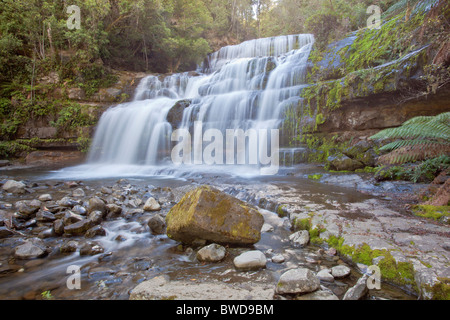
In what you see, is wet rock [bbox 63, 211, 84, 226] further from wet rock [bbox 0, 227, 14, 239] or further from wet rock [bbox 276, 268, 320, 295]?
wet rock [bbox 276, 268, 320, 295]

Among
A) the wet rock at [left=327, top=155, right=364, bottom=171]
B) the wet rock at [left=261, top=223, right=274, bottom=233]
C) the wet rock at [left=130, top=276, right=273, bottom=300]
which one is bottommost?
the wet rock at [left=261, top=223, right=274, bottom=233]

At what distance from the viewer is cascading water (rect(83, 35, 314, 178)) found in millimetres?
10102

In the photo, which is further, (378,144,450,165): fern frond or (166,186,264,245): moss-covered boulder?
(378,144,450,165): fern frond

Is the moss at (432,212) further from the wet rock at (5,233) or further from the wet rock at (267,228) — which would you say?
the wet rock at (5,233)

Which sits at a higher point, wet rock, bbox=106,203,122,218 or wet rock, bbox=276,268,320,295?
wet rock, bbox=276,268,320,295

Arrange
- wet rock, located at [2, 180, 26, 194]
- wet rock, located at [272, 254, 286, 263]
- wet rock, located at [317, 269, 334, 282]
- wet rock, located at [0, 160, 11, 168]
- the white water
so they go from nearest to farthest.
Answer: wet rock, located at [317, 269, 334, 282] < wet rock, located at [272, 254, 286, 263] < wet rock, located at [2, 180, 26, 194] < the white water < wet rock, located at [0, 160, 11, 168]

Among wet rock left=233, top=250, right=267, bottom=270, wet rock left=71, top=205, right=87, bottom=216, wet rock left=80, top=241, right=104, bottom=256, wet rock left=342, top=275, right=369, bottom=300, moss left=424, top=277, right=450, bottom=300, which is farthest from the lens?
wet rock left=71, top=205, right=87, bottom=216

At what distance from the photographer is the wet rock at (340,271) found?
1988 mm

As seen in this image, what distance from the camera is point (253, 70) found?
13055 mm

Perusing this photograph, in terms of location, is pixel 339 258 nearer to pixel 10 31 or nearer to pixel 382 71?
pixel 382 71

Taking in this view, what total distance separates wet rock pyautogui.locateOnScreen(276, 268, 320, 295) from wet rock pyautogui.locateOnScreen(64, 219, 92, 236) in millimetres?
2917

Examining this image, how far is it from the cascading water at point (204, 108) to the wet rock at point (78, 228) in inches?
293

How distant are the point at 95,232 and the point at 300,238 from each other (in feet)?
9.31

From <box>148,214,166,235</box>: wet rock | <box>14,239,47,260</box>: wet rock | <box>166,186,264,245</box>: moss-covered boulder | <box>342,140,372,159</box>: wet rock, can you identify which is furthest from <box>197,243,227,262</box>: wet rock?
<box>342,140,372,159</box>: wet rock
